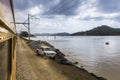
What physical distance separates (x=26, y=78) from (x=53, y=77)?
1.97m

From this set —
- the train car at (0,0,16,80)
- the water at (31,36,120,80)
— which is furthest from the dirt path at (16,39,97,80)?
the train car at (0,0,16,80)

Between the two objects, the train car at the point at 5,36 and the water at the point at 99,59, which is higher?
the train car at the point at 5,36

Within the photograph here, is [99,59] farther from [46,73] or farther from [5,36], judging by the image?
[5,36]

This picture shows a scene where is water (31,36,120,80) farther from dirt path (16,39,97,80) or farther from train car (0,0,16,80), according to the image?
train car (0,0,16,80)

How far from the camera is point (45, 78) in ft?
46.0

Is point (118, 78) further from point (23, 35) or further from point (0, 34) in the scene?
point (23, 35)

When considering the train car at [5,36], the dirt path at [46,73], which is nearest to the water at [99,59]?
the dirt path at [46,73]

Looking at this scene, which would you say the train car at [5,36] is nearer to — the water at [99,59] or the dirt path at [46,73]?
the dirt path at [46,73]

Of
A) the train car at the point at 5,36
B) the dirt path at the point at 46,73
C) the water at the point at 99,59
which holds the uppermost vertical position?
the train car at the point at 5,36

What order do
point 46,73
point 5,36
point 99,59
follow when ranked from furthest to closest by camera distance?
point 99,59, point 46,73, point 5,36

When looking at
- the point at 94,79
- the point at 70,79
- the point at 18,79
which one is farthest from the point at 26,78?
the point at 94,79

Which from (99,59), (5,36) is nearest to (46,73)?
(5,36)

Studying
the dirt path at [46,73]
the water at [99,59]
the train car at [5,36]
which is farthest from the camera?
the water at [99,59]

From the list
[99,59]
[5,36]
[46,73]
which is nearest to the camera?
[5,36]
